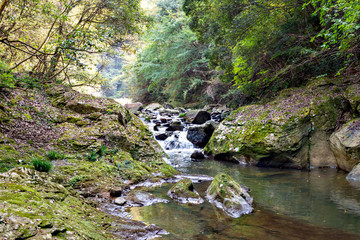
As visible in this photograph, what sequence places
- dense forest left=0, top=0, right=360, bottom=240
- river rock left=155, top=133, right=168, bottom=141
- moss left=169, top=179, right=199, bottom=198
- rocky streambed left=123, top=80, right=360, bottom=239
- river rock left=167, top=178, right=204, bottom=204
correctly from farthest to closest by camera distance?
river rock left=155, top=133, right=168, bottom=141
moss left=169, top=179, right=199, bottom=198
river rock left=167, top=178, right=204, bottom=204
rocky streambed left=123, top=80, right=360, bottom=239
dense forest left=0, top=0, right=360, bottom=240

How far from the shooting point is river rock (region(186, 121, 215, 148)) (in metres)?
12.4

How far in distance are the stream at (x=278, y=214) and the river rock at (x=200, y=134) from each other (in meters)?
5.43

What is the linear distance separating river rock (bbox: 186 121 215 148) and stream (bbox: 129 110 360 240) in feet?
17.8

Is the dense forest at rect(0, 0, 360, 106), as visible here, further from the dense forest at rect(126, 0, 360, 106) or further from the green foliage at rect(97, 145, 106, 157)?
the green foliage at rect(97, 145, 106, 157)

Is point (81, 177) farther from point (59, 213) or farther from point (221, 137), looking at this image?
point (221, 137)

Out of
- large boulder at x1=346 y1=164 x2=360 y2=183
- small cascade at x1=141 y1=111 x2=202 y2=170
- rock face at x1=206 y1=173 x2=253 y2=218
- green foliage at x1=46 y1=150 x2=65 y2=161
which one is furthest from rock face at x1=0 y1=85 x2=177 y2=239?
large boulder at x1=346 y1=164 x2=360 y2=183

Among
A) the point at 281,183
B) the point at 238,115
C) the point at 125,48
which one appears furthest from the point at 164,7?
the point at 281,183

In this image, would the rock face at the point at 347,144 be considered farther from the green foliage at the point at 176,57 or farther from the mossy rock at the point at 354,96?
the green foliage at the point at 176,57

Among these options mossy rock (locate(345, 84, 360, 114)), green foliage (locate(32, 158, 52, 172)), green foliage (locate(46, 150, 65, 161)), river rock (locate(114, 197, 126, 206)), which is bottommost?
river rock (locate(114, 197, 126, 206))

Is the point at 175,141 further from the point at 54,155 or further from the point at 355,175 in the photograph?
the point at 355,175

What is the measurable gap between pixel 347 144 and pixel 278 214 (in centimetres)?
427

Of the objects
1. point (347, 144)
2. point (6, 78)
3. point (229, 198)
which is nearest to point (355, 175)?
point (347, 144)

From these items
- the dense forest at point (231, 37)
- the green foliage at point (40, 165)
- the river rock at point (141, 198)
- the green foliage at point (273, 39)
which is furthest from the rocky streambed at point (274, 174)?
the green foliage at point (40, 165)

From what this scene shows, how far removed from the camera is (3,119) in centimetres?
551
